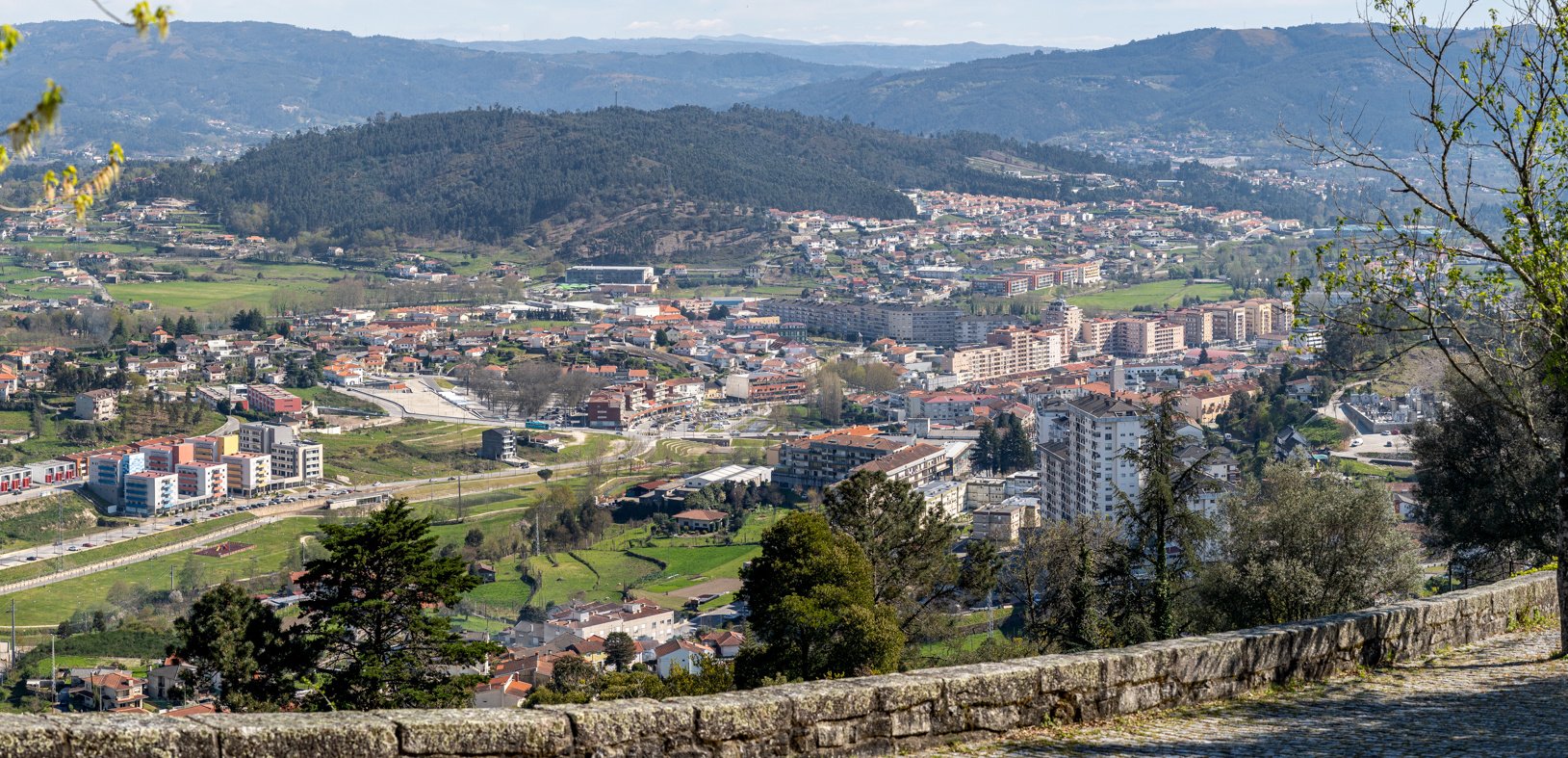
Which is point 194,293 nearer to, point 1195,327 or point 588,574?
point 1195,327

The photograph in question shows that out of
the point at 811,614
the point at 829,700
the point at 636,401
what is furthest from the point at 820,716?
the point at 636,401

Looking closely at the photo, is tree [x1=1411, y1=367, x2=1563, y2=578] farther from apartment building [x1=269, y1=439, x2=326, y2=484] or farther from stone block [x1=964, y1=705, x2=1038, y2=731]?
apartment building [x1=269, y1=439, x2=326, y2=484]

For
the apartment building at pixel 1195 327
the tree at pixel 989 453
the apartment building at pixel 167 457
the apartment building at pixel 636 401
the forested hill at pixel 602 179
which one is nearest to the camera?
the apartment building at pixel 167 457

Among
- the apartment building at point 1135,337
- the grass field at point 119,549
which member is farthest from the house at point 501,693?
the apartment building at point 1135,337

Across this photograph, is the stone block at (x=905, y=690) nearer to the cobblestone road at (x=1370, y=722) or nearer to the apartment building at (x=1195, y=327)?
the cobblestone road at (x=1370, y=722)

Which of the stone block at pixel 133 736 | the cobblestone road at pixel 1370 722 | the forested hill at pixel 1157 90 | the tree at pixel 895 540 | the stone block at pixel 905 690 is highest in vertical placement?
the forested hill at pixel 1157 90

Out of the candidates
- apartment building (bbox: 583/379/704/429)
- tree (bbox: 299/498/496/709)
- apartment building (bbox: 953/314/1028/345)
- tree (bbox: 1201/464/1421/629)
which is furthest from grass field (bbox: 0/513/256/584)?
apartment building (bbox: 953/314/1028/345)
